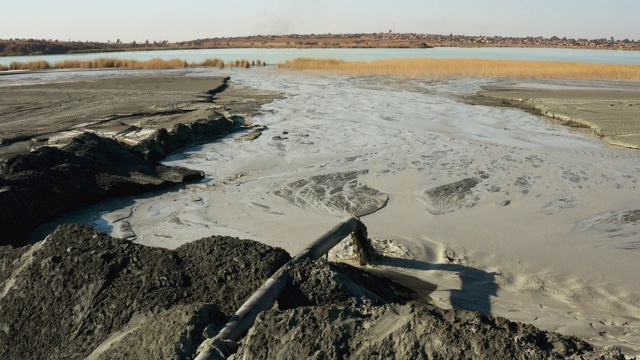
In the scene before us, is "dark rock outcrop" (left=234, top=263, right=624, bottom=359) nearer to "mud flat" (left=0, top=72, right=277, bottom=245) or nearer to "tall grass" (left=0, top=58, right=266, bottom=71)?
"mud flat" (left=0, top=72, right=277, bottom=245)

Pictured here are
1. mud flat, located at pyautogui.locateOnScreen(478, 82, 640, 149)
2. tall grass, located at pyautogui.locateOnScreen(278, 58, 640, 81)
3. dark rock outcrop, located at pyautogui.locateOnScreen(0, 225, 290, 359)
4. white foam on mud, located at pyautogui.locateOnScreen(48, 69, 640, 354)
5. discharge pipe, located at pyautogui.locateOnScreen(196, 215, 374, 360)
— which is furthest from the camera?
tall grass, located at pyautogui.locateOnScreen(278, 58, 640, 81)

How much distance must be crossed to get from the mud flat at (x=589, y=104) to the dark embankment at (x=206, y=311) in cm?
967

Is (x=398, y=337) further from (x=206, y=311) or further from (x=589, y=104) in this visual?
(x=589, y=104)

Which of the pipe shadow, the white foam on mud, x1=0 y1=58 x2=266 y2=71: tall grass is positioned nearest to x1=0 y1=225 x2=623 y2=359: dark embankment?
the pipe shadow

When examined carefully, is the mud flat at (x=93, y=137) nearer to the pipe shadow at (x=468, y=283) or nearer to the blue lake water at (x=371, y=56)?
the pipe shadow at (x=468, y=283)

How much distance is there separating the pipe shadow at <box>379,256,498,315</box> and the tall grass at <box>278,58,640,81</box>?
24754 millimetres

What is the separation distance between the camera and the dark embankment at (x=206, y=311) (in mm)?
2852

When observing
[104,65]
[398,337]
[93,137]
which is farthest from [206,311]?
[104,65]

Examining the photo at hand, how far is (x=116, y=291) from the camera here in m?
3.84

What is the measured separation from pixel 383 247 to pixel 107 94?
1621cm

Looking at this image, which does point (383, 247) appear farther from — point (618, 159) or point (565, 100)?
point (565, 100)

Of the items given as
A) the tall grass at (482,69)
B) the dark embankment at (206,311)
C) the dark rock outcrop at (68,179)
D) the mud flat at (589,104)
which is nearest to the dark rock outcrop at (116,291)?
the dark embankment at (206,311)

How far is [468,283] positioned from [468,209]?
232cm

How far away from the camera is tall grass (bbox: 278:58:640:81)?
28131 mm
